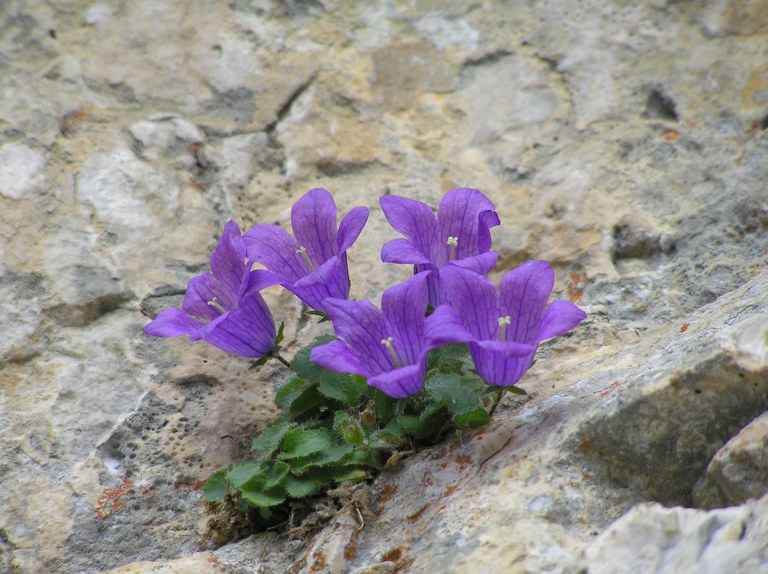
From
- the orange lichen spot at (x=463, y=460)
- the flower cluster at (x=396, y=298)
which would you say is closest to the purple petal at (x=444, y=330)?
the flower cluster at (x=396, y=298)

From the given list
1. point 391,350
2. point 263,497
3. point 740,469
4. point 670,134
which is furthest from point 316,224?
point 670,134

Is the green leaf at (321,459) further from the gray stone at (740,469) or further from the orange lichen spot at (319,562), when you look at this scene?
the gray stone at (740,469)

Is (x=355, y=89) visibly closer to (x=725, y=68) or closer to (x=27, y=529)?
(x=725, y=68)

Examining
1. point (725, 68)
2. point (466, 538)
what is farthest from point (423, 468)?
point (725, 68)

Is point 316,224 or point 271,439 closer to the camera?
point 271,439

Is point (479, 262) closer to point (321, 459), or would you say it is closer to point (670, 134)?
point (321, 459)
